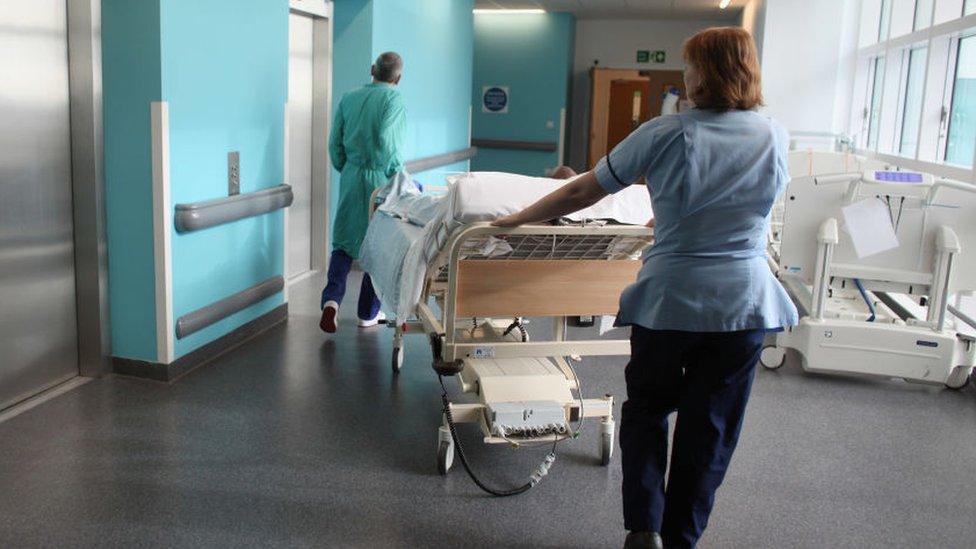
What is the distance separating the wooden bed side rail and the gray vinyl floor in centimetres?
62

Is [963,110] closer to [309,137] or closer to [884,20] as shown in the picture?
[884,20]

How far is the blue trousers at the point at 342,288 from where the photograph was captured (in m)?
5.09

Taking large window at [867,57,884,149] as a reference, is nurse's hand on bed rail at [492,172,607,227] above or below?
below

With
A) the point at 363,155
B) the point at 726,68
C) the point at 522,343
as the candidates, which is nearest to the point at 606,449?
the point at 522,343

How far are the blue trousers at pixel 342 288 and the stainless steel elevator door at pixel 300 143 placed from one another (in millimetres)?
1345

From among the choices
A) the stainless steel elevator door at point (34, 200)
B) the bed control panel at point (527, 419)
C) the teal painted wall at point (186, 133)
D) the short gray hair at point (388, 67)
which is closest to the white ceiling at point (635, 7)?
the short gray hair at point (388, 67)

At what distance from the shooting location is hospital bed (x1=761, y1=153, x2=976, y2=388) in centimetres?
448

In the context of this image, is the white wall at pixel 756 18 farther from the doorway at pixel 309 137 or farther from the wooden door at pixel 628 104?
the doorway at pixel 309 137

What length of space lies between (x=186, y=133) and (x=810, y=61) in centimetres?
704

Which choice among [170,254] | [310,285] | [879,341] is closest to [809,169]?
[879,341]

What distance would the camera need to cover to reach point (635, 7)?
11305 millimetres

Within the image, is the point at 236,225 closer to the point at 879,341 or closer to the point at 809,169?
the point at 879,341

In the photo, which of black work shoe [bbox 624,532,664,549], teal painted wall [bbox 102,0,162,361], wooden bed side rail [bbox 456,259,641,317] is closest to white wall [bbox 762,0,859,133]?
wooden bed side rail [bbox 456,259,641,317]

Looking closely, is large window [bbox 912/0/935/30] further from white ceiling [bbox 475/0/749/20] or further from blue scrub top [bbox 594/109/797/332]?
blue scrub top [bbox 594/109/797/332]
